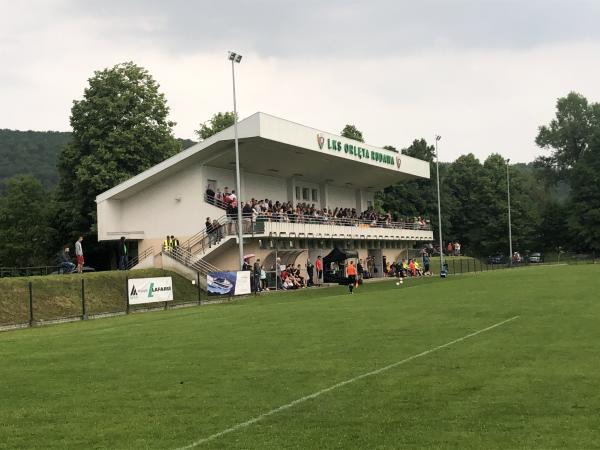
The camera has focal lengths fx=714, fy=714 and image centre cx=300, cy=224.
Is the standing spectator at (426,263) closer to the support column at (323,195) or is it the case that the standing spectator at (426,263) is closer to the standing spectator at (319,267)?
the support column at (323,195)

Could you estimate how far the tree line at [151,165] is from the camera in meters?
53.6

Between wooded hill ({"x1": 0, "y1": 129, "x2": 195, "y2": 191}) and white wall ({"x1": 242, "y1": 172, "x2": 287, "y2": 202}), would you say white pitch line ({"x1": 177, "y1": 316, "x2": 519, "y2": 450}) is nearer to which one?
white wall ({"x1": 242, "y1": 172, "x2": 287, "y2": 202})

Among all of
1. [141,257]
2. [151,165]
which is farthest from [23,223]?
[141,257]

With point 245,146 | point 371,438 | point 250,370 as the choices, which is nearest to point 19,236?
point 245,146

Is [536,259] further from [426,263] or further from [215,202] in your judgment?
[215,202]

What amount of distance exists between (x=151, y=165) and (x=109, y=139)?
13.0 ft

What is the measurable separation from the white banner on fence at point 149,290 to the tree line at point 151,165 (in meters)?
23.3

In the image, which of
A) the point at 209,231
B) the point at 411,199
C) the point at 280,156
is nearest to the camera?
the point at 209,231

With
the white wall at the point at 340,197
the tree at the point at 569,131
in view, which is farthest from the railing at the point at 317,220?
the tree at the point at 569,131

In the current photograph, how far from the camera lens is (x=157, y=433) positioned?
294 inches

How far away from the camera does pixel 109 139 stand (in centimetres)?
5241

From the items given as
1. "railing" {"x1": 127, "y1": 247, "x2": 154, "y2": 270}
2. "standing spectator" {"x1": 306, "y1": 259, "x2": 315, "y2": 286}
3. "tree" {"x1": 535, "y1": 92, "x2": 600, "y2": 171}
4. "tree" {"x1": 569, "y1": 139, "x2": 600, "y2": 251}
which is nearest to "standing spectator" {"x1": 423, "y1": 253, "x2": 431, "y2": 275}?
"standing spectator" {"x1": 306, "y1": 259, "x2": 315, "y2": 286}

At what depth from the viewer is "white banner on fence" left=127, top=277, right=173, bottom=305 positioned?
1136 inches

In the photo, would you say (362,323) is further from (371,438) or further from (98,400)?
(371,438)
